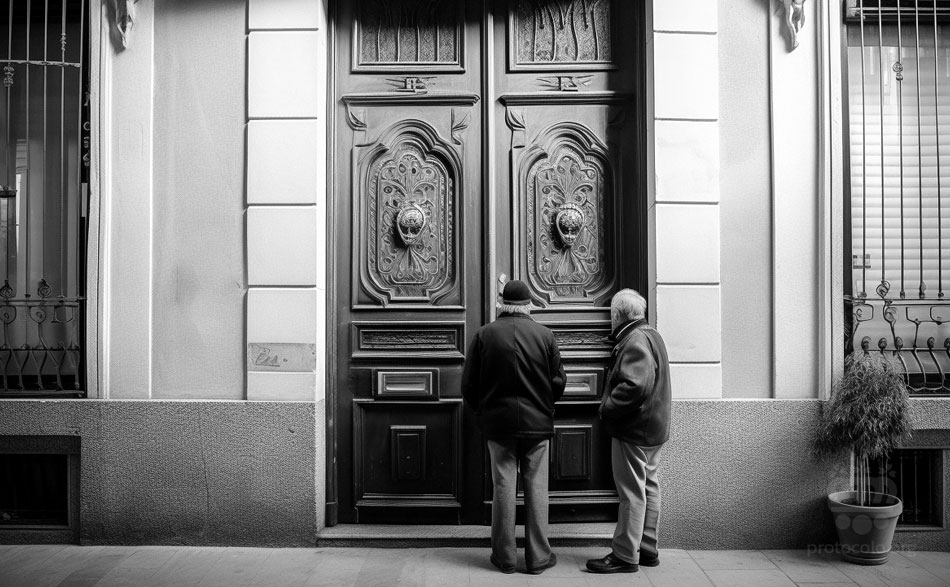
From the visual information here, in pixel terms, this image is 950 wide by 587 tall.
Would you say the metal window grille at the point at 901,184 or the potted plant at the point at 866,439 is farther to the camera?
the metal window grille at the point at 901,184

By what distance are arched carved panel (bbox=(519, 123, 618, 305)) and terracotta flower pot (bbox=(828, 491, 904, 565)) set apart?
7.94 ft

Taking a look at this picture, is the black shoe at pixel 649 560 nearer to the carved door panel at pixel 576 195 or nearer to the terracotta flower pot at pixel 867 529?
the carved door panel at pixel 576 195

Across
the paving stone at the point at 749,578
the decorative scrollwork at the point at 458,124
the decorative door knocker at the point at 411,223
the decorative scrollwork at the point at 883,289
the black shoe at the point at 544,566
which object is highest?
the decorative scrollwork at the point at 458,124

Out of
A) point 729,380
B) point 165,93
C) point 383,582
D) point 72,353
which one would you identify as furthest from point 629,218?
point 72,353

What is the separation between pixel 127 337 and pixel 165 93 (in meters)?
1.97

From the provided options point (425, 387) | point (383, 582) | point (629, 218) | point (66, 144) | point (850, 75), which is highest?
point (850, 75)

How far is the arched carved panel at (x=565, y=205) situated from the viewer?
5.97 m

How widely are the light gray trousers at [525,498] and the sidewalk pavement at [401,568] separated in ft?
0.50

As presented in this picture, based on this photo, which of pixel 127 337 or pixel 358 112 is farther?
pixel 358 112

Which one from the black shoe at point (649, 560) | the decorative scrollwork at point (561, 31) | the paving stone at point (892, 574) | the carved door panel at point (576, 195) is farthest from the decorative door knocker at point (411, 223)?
the paving stone at point (892, 574)

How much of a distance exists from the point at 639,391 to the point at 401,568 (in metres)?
2.11

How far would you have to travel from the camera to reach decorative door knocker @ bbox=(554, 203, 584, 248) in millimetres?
5910

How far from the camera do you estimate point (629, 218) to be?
5.98 metres

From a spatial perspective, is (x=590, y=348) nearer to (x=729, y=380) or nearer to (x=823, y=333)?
(x=729, y=380)
